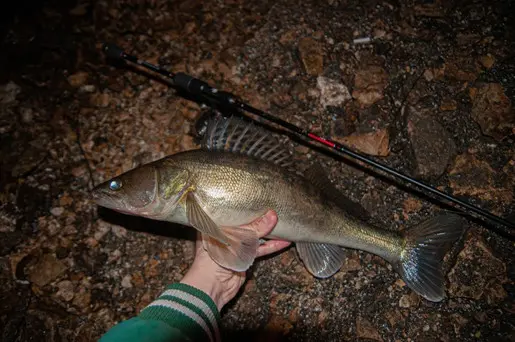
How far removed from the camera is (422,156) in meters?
3.08

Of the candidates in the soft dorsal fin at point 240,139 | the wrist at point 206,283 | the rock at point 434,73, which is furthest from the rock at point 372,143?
the wrist at point 206,283

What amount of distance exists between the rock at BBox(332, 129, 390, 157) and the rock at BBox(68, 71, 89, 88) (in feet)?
9.15

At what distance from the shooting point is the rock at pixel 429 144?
3059mm

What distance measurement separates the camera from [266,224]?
253 centimetres

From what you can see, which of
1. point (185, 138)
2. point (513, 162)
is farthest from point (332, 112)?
point (513, 162)

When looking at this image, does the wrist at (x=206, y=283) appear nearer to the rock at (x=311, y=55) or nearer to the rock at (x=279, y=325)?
the rock at (x=279, y=325)

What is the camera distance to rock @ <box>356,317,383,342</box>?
2789 millimetres

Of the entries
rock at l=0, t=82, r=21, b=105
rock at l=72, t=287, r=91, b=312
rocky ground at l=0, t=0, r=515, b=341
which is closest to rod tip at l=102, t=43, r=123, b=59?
rocky ground at l=0, t=0, r=515, b=341

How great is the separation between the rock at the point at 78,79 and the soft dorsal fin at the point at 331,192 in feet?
8.49

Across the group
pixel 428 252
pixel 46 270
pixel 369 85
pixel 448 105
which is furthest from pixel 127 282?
pixel 448 105

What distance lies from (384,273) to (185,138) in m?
2.25

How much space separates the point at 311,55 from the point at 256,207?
71.6 inches

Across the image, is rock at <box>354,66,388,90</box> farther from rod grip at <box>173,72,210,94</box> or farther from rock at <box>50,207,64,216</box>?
rock at <box>50,207,64,216</box>

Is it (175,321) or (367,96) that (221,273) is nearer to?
(175,321)
